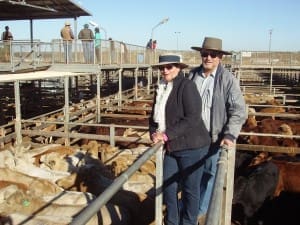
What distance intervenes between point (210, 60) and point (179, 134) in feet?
3.04

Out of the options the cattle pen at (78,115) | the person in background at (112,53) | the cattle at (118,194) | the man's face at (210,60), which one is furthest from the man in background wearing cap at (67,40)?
the man's face at (210,60)

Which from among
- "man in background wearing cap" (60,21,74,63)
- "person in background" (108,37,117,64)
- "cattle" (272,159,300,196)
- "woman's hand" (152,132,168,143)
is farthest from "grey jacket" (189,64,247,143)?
"person in background" (108,37,117,64)

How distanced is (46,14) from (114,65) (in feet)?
16.0

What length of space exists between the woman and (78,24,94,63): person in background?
42.0ft

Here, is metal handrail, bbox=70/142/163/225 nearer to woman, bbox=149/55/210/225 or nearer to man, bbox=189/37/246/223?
woman, bbox=149/55/210/225

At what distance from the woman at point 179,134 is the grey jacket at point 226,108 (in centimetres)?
17

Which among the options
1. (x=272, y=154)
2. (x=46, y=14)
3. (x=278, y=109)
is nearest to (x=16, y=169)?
(x=272, y=154)

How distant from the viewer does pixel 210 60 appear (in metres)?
4.21

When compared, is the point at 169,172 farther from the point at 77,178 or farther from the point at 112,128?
the point at 112,128

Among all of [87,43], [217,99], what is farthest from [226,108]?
[87,43]

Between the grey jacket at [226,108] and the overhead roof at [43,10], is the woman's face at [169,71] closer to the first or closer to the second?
the grey jacket at [226,108]

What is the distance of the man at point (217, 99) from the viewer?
4.09 m

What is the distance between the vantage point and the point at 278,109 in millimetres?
17953

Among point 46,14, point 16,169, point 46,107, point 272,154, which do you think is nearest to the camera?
point 16,169
